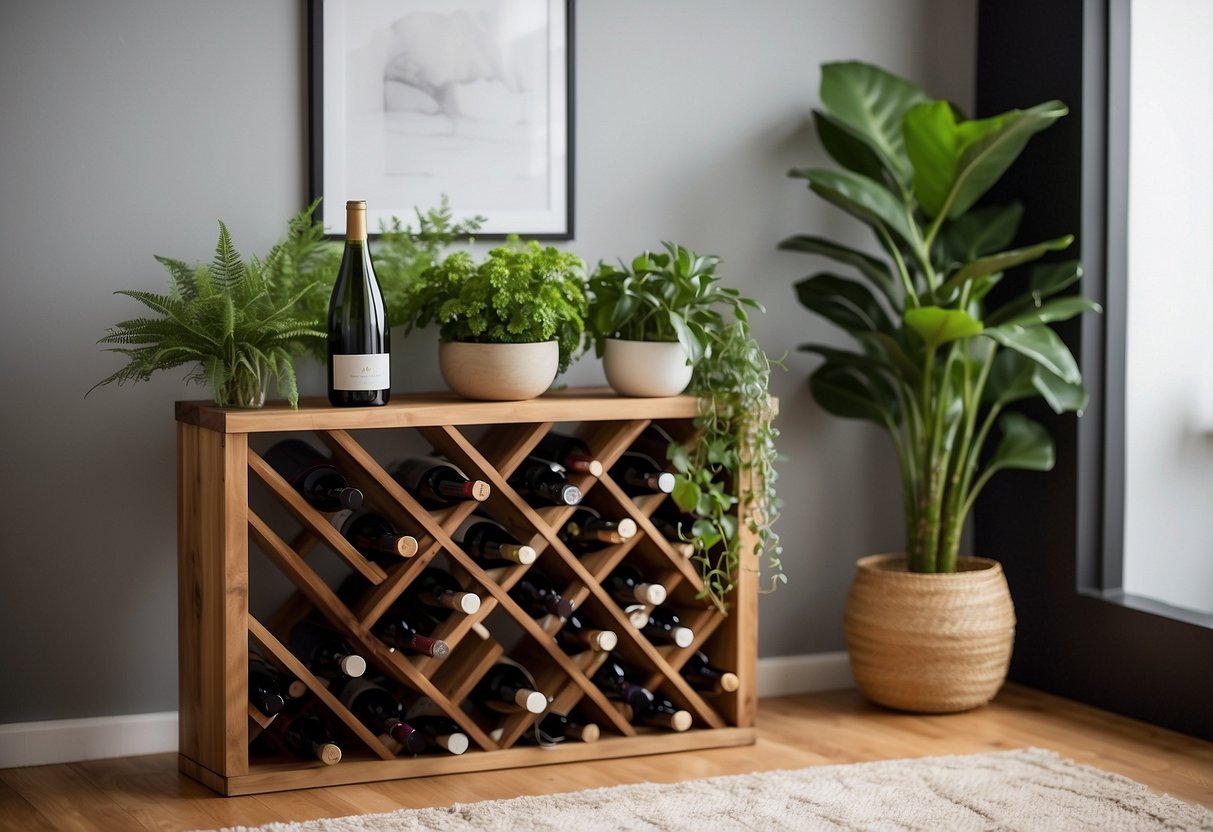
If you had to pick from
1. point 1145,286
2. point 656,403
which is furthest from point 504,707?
point 1145,286

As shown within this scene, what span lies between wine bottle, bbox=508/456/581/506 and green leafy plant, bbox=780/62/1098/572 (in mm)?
891

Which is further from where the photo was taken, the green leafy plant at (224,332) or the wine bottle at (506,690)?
the wine bottle at (506,690)

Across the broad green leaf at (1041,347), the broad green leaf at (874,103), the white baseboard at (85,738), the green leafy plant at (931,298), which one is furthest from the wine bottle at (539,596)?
the broad green leaf at (874,103)

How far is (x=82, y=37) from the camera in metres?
2.96

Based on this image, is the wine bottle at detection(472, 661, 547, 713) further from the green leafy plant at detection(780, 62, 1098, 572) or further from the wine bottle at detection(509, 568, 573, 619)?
the green leafy plant at detection(780, 62, 1098, 572)

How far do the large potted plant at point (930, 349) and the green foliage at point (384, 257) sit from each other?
88 centimetres

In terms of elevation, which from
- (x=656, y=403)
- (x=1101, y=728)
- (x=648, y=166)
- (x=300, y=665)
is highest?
(x=648, y=166)

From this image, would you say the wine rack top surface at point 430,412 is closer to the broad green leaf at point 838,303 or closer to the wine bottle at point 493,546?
the wine bottle at point 493,546

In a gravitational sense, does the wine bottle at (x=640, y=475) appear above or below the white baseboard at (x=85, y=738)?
above

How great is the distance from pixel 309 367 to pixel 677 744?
3.79 feet

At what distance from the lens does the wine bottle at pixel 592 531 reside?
9.96 feet

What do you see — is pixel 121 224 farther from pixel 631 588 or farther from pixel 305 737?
pixel 631 588

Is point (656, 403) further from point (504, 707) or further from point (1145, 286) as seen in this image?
point (1145, 286)

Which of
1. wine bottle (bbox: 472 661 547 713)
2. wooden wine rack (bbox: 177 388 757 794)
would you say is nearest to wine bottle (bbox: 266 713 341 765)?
wooden wine rack (bbox: 177 388 757 794)
